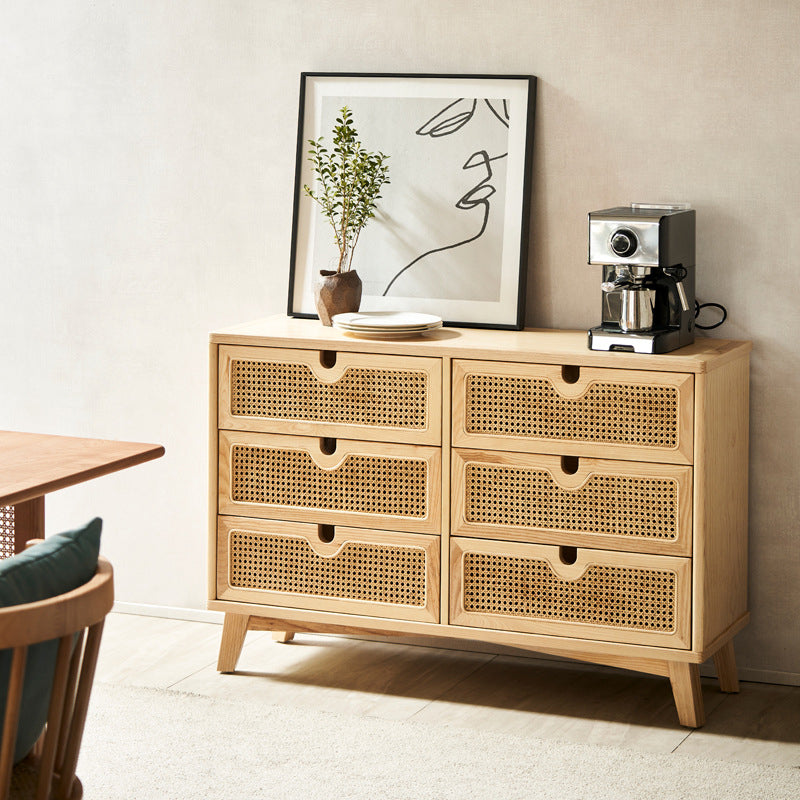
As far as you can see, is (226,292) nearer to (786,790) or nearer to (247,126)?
(247,126)

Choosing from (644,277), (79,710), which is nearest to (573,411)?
(644,277)

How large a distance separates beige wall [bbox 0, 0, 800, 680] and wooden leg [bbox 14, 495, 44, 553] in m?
1.12

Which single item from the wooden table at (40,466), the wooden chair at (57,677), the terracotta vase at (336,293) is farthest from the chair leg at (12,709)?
the terracotta vase at (336,293)

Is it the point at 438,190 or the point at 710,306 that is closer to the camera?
the point at 710,306

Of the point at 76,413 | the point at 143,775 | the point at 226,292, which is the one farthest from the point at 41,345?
the point at 143,775

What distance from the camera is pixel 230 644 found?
3322 millimetres

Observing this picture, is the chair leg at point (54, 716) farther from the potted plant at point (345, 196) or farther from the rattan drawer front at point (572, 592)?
the potted plant at point (345, 196)

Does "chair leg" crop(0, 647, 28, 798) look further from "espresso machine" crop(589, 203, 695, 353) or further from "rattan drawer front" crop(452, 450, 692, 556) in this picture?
"espresso machine" crop(589, 203, 695, 353)

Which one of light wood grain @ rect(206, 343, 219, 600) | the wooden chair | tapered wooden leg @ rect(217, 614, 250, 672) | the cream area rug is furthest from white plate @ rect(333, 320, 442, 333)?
the wooden chair

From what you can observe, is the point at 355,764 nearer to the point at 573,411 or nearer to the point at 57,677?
the point at 573,411

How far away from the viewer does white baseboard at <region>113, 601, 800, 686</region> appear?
10.6 feet

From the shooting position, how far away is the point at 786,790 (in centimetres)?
261

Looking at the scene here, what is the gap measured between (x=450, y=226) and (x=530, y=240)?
0.22 meters

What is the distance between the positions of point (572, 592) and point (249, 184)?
4.83ft
